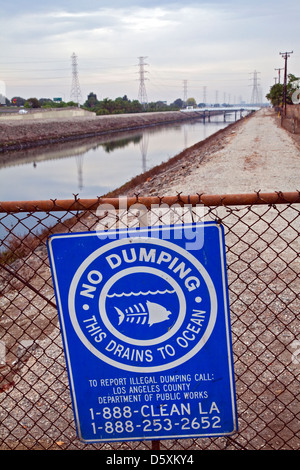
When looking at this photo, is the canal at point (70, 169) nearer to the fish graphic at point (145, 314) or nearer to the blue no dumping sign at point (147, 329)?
the blue no dumping sign at point (147, 329)

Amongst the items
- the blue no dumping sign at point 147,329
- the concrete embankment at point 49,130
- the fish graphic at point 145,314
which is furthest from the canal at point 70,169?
the fish graphic at point 145,314

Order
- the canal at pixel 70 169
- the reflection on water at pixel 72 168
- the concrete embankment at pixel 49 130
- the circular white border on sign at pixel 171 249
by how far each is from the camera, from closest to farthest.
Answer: the circular white border on sign at pixel 171 249, the canal at pixel 70 169, the reflection on water at pixel 72 168, the concrete embankment at pixel 49 130

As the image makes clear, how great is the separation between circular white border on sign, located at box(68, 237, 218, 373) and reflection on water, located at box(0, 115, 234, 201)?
Answer: 21351 millimetres

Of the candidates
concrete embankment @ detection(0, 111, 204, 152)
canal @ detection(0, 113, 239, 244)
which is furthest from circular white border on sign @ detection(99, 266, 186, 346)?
concrete embankment @ detection(0, 111, 204, 152)

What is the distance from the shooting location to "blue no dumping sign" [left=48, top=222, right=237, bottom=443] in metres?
2.19

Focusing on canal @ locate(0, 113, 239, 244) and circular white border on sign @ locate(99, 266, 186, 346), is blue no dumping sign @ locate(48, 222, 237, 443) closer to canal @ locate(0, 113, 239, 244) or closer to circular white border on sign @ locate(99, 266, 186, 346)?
circular white border on sign @ locate(99, 266, 186, 346)

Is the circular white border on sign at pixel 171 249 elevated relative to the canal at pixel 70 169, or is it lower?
elevated

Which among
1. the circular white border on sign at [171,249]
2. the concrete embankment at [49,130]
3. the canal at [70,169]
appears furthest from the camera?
the concrete embankment at [49,130]

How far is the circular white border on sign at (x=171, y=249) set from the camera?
2.17 meters

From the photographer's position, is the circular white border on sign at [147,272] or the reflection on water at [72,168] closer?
the circular white border on sign at [147,272]

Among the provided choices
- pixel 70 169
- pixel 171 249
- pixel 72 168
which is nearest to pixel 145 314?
pixel 171 249

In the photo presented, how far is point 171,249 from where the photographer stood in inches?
85.7
